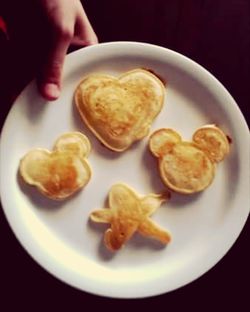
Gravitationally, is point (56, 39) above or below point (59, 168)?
above

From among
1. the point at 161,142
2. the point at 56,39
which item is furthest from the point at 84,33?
the point at 161,142

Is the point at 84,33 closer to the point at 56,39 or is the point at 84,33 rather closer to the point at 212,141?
the point at 56,39

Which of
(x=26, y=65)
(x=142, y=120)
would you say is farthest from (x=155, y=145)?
(x=26, y=65)

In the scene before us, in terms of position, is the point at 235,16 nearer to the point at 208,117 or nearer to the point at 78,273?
the point at 208,117

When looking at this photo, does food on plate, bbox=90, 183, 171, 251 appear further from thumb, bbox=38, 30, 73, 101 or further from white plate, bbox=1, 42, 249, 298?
thumb, bbox=38, 30, 73, 101

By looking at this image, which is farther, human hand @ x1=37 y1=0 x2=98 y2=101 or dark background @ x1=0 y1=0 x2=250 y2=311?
dark background @ x1=0 y1=0 x2=250 y2=311

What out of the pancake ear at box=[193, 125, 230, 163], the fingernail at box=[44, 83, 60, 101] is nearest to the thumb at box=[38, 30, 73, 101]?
the fingernail at box=[44, 83, 60, 101]

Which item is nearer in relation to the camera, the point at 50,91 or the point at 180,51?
the point at 50,91

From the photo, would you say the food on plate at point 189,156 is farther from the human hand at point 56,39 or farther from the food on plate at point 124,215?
the human hand at point 56,39

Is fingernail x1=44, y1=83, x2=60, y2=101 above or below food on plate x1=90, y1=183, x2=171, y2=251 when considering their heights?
above
